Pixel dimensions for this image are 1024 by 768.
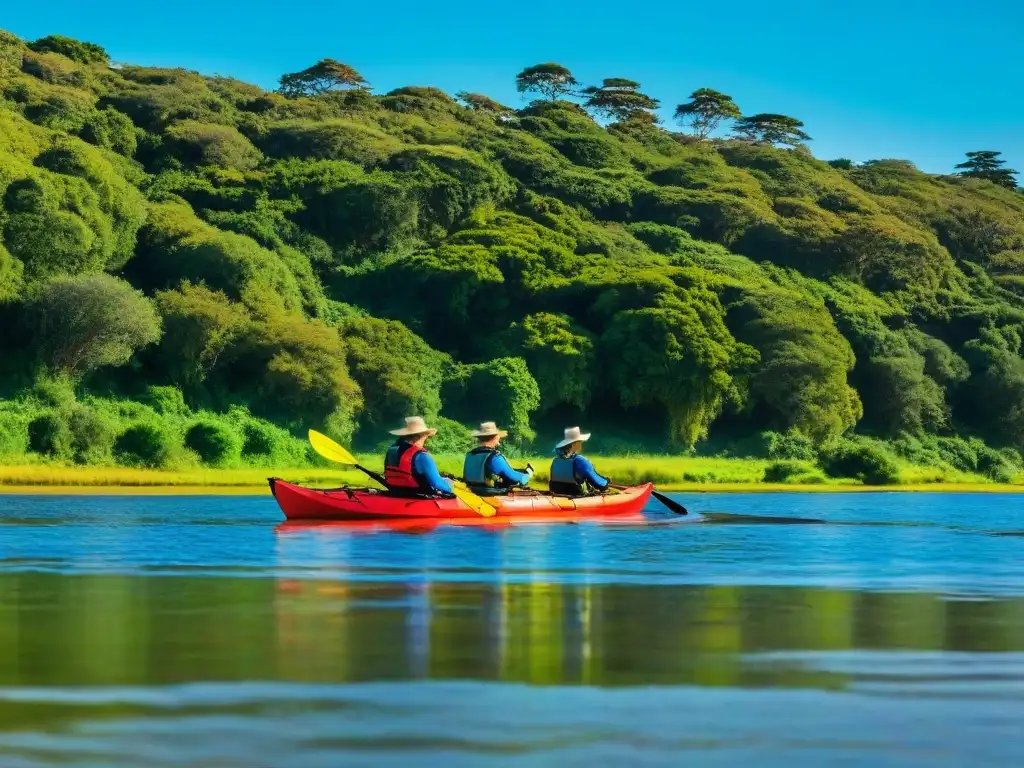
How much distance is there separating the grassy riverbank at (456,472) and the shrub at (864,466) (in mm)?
466

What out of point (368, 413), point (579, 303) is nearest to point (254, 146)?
point (579, 303)

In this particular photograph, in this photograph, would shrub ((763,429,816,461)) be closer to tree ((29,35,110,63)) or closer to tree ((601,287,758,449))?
tree ((601,287,758,449))

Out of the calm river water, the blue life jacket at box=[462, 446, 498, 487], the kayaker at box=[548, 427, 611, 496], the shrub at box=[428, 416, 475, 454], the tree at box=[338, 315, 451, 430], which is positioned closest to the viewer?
the calm river water

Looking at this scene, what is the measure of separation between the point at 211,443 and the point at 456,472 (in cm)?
790

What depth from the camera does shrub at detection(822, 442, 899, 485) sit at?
5288 cm

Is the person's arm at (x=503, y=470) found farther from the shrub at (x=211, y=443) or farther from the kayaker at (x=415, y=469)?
the shrub at (x=211, y=443)

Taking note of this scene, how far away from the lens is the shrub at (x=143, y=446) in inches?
1762

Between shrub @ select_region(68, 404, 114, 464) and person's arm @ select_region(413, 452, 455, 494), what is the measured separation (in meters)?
22.7

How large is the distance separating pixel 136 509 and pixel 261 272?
89.3 ft

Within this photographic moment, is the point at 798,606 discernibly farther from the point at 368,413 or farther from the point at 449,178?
the point at 449,178

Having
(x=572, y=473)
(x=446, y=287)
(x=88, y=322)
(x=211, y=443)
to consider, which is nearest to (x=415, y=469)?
(x=572, y=473)

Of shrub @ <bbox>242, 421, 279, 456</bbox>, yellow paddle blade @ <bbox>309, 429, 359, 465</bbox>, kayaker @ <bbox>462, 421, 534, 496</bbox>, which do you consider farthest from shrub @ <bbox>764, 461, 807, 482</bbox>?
yellow paddle blade @ <bbox>309, 429, 359, 465</bbox>

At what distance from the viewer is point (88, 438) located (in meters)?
44.1

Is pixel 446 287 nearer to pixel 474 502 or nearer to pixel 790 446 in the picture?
pixel 790 446
